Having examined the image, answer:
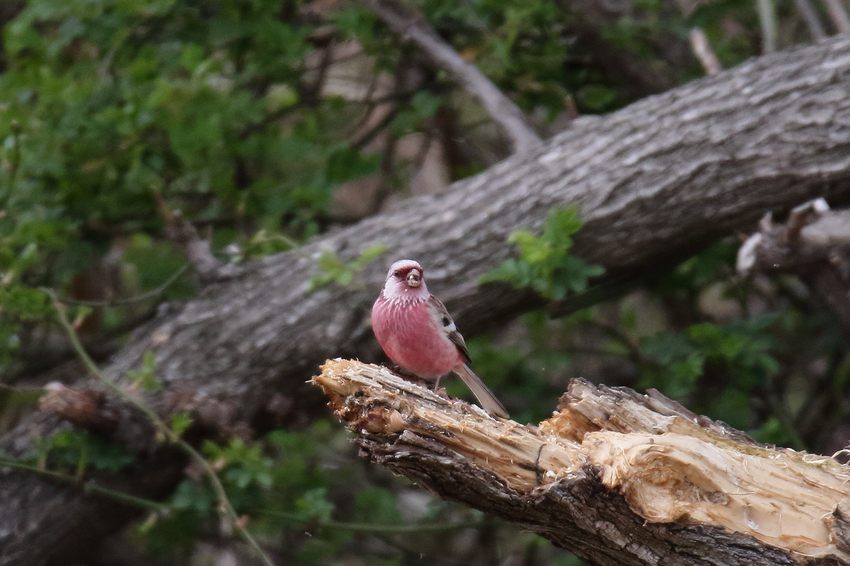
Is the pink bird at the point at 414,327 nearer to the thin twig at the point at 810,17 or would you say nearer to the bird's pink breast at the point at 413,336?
the bird's pink breast at the point at 413,336

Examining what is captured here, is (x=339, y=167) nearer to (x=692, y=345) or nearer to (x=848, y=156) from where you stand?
(x=692, y=345)

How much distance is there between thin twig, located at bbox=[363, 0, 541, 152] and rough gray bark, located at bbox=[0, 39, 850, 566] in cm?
37

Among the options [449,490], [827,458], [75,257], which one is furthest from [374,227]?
[827,458]

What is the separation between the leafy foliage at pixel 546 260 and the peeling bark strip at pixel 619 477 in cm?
130

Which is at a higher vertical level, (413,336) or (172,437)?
(413,336)

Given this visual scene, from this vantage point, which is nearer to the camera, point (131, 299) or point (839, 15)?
point (131, 299)

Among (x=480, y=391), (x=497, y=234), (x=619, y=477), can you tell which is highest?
(x=497, y=234)

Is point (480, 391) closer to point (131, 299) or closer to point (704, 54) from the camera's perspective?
point (131, 299)

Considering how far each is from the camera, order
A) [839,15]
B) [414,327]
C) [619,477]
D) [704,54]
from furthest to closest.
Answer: [839,15]
[704,54]
[414,327]
[619,477]

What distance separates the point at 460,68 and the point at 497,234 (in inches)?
54.7

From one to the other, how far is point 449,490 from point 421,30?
12.1ft

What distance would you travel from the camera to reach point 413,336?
12.3 ft

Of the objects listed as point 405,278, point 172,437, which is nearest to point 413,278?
point 405,278

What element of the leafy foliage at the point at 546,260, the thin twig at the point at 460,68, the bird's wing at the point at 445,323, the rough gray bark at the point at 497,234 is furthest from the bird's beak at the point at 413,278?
the thin twig at the point at 460,68
